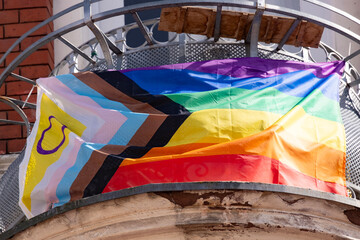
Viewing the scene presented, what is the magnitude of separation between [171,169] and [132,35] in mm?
6352

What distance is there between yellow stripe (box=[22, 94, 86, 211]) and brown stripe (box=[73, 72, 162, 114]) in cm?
51

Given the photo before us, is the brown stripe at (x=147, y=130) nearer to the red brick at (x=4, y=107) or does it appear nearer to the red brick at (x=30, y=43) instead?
the red brick at (x=4, y=107)

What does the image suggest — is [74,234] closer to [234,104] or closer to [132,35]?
[234,104]

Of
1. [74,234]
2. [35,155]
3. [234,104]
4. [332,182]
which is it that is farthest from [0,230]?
[332,182]

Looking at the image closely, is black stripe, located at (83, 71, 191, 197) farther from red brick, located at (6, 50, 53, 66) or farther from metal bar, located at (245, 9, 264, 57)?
red brick, located at (6, 50, 53, 66)

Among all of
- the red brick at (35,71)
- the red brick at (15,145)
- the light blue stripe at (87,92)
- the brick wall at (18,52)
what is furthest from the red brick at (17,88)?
the light blue stripe at (87,92)

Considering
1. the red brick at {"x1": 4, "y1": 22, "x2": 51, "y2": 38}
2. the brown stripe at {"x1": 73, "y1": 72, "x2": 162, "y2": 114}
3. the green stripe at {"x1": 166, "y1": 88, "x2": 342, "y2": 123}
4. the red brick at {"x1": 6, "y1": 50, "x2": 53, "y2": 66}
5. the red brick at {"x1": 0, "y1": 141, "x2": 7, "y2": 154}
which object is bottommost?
the red brick at {"x1": 0, "y1": 141, "x2": 7, "y2": 154}

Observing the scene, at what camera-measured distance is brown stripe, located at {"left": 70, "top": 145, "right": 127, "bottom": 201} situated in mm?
11359

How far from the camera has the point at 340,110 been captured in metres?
12.9

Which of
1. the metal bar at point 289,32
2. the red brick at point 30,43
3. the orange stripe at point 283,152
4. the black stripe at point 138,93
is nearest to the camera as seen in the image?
the orange stripe at point 283,152

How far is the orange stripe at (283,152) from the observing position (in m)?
11.1

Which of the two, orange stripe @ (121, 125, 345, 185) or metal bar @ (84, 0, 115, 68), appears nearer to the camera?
orange stripe @ (121, 125, 345, 185)

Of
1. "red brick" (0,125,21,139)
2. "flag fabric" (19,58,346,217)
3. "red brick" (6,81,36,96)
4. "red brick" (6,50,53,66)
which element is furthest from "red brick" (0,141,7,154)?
"flag fabric" (19,58,346,217)

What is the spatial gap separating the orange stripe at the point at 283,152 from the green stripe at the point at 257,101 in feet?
1.71
